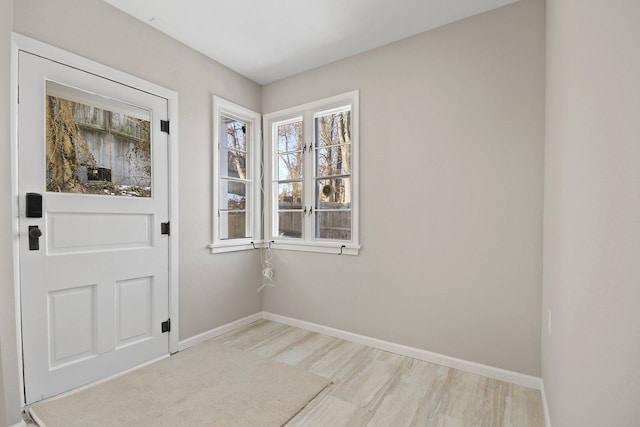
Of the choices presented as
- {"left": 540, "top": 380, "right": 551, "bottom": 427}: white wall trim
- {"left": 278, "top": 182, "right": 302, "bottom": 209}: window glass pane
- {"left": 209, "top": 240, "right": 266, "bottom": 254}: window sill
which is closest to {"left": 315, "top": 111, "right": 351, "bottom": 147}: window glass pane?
{"left": 278, "top": 182, "right": 302, "bottom": 209}: window glass pane

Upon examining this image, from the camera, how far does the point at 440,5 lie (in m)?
2.21

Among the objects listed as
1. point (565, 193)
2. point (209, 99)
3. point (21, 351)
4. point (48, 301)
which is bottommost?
point (21, 351)

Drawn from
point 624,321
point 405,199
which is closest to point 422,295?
point 405,199

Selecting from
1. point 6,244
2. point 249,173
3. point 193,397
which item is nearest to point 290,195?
point 249,173

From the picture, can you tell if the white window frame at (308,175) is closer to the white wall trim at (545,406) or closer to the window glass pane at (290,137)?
the window glass pane at (290,137)

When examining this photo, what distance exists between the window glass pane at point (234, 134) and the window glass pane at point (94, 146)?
2.87 feet

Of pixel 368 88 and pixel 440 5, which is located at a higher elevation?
pixel 440 5

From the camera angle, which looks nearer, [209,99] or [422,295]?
[422,295]

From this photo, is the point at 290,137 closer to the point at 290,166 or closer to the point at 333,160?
the point at 290,166

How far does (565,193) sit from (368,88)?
6.42ft

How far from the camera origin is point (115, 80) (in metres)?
2.25

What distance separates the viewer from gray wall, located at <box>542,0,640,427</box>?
0.75 m

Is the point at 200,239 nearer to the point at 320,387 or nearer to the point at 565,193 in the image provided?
the point at 320,387

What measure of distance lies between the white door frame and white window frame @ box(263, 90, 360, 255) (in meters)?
1.10
